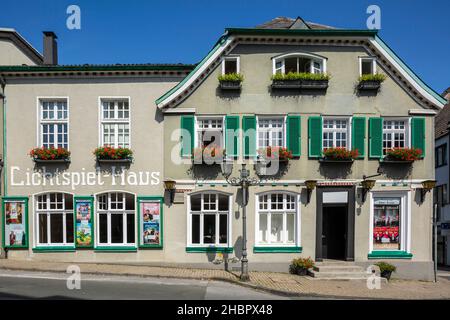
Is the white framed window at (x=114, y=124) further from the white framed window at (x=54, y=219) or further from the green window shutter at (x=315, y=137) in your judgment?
the green window shutter at (x=315, y=137)

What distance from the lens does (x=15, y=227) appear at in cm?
1373

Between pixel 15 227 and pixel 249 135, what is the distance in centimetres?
1085

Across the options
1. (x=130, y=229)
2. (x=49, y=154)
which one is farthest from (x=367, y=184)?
(x=49, y=154)

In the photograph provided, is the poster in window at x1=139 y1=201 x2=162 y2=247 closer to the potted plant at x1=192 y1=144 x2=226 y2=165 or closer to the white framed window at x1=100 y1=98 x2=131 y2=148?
the potted plant at x1=192 y1=144 x2=226 y2=165

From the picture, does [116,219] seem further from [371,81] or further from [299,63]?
[371,81]

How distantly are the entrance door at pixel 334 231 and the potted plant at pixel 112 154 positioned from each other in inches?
356

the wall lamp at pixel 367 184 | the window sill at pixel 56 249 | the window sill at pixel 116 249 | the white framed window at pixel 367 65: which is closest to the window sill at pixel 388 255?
the wall lamp at pixel 367 184

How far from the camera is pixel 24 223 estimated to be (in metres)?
13.7

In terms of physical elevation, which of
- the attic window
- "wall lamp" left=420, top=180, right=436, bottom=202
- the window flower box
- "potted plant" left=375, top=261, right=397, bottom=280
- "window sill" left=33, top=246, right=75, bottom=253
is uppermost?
the attic window

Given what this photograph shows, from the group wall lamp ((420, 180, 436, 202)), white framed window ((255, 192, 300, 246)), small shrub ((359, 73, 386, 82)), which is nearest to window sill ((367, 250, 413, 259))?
wall lamp ((420, 180, 436, 202))

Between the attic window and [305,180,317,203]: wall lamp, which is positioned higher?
the attic window

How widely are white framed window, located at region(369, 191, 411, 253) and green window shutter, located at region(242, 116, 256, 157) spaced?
550 cm

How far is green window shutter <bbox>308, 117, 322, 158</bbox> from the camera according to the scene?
44.4ft

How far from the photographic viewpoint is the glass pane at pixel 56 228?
14.0 m
